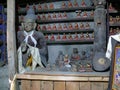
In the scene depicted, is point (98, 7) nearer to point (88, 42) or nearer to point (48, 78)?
point (88, 42)

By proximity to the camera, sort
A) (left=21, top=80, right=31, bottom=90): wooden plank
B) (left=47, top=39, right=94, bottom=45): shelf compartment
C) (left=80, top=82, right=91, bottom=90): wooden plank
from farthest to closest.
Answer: (left=47, top=39, right=94, bottom=45): shelf compartment
(left=21, top=80, right=31, bottom=90): wooden plank
(left=80, top=82, right=91, bottom=90): wooden plank

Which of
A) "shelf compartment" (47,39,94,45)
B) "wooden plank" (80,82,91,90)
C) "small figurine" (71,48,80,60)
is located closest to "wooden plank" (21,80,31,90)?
"wooden plank" (80,82,91,90)

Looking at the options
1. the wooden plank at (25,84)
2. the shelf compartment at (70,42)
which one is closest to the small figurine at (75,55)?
the shelf compartment at (70,42)

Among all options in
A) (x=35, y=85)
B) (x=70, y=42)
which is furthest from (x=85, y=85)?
(x=70, y=42)

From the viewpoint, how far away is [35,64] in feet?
20.3

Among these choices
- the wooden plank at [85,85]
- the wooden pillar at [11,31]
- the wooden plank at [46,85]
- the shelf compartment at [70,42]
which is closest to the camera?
the wooden plank at [85,85]

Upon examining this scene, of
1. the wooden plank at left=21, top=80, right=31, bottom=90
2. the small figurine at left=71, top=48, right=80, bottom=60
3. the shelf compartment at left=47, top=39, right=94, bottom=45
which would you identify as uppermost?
the shelf compartment at left=47, top=39, right=94, bottom=45

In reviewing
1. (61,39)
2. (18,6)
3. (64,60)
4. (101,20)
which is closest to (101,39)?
(101,20)

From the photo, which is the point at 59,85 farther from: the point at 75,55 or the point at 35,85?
the point at 75,55

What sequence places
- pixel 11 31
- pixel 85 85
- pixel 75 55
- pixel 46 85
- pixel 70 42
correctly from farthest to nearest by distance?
1. pixel 70 42
2. pixel 75 55
3. pixel 11 31
4. pixel 46 85
5. pixel 85 85

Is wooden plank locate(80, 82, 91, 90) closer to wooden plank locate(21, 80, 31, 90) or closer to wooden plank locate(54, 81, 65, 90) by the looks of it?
wooden plank locate(54, 81, 65, 90)

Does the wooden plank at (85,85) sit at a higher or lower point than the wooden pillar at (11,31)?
lower

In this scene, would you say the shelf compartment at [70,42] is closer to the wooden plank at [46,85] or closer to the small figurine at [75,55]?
the small figurine at [75,55]

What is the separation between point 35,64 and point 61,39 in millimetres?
1152
